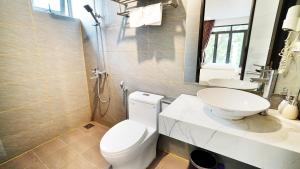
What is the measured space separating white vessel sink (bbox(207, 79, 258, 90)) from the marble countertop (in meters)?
0.23

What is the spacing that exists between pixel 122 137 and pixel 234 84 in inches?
42.1

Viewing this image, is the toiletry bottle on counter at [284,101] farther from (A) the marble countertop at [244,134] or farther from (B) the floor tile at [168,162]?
(B) the floor tile at [168,162]

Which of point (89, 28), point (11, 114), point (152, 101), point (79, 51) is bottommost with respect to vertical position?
point (11, 114)

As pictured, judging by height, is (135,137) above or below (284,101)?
below

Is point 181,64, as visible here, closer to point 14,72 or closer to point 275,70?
point 275,70

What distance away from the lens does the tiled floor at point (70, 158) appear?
4.98ft

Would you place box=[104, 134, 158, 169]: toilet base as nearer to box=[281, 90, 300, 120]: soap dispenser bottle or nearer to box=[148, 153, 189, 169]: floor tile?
box=[148, 153, 189, 169]: floor tile

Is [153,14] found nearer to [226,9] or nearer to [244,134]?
[226,9]

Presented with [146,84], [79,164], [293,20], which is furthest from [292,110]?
[79,164]

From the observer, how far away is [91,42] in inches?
77.8

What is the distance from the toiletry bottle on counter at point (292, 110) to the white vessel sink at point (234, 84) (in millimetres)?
241

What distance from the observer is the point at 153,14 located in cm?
129

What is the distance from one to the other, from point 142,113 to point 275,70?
115cm

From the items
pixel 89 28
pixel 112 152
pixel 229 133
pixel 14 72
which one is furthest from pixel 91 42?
pixel 229 133
